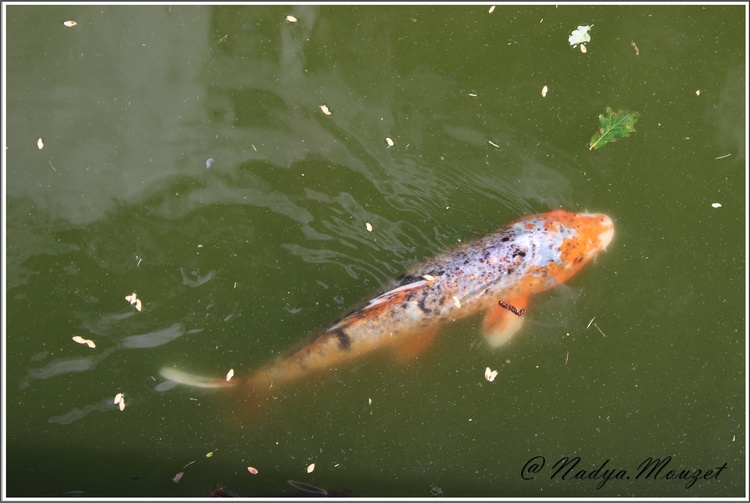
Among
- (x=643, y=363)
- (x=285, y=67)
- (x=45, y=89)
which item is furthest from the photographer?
(x=643, y=363)

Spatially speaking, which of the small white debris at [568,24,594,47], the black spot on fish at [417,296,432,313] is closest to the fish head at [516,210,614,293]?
the black spot on fish at [417,296,432,313]

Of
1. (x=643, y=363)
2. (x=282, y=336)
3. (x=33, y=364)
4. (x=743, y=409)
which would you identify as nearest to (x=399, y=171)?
(x=282, y=336)

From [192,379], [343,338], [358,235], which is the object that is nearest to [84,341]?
[192,379]

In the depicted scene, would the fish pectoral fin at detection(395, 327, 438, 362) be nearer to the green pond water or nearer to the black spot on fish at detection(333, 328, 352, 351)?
the green pond water

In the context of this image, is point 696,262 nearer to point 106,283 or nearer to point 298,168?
point 298,168

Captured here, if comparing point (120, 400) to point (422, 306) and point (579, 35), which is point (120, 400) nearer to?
point (422, 306)

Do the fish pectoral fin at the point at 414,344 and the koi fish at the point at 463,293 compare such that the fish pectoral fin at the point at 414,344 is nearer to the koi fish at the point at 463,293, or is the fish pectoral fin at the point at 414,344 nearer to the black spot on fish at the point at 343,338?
the koi fish at the point at 463,293
